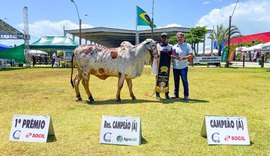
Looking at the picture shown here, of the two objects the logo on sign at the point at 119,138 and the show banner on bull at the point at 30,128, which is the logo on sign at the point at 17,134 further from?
the logo on sign at the point at 119,138

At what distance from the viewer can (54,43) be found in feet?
103

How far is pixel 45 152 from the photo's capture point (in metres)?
4.20

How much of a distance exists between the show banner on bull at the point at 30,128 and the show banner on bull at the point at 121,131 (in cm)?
101

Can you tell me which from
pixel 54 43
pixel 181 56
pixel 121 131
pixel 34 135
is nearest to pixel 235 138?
pixel 121 131

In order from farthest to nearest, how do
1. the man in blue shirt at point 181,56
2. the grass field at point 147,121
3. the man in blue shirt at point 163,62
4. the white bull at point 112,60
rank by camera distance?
the man in blue shirt at point 163,62, the man in blue shirt at point 181,56, the white bull at point 112,60, the grass field at point 147,121

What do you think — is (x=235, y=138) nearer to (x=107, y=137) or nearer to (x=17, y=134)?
(x=107, y=137)

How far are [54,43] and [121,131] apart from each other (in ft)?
94.7

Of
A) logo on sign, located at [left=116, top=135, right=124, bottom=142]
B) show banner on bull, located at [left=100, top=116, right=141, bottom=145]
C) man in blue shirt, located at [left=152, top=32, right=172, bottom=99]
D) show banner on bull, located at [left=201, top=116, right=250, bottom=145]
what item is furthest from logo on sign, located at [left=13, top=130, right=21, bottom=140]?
man in blue shirt, located at [left=152, top=32, right=172, bottom=99]

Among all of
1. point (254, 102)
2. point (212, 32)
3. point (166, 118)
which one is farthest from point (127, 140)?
point (212, 32)

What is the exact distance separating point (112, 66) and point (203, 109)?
9.44ft

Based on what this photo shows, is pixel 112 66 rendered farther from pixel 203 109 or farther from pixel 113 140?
pixel 113 140

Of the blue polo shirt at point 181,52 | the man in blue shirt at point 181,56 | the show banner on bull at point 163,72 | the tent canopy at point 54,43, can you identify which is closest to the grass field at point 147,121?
the show banner on bull at point 163,72

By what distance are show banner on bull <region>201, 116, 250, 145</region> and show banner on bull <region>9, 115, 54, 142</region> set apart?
9.19 ft

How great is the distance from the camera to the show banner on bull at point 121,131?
451 centimetres
